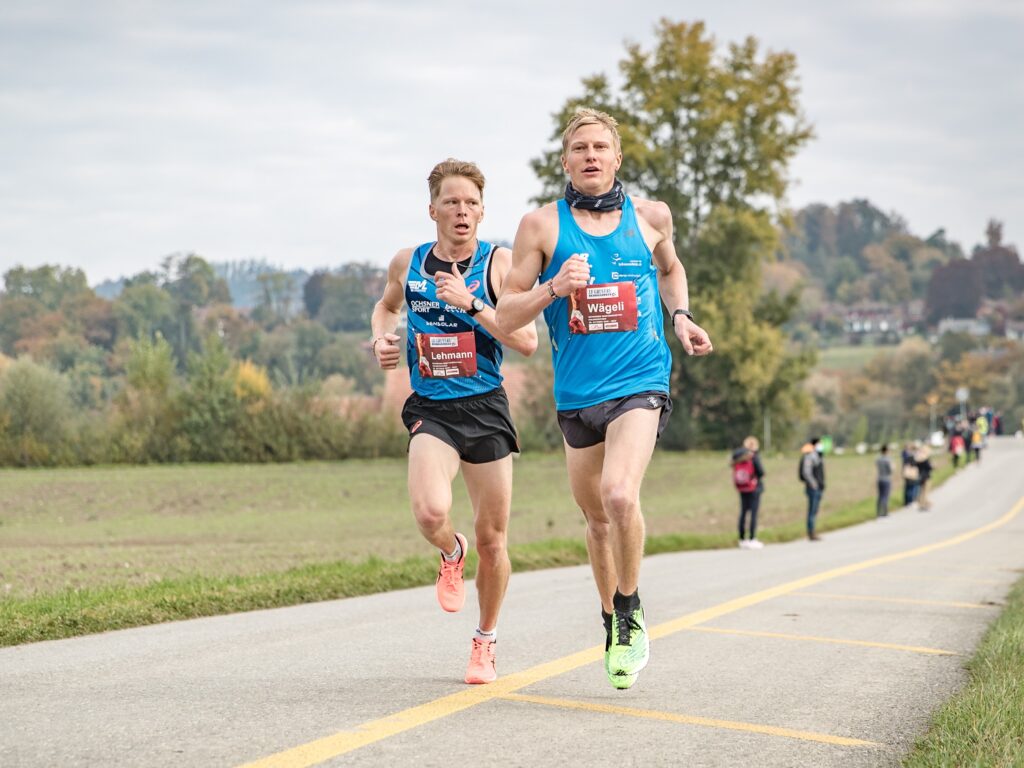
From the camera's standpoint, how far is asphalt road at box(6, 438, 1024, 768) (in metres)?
4.83

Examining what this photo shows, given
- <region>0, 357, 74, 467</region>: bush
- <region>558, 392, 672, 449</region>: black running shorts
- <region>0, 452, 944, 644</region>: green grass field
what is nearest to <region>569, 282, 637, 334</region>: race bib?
<region>558, 392, 672, 449</region>: black running shorts

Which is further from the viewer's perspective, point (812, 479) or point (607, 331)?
point (812, 479)

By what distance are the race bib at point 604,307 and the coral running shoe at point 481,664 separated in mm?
1582

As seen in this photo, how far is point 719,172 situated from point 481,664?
2020 inches

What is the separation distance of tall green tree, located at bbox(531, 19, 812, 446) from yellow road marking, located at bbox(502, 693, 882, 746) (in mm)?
48424

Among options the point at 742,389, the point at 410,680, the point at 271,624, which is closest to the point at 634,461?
the point at 410,680

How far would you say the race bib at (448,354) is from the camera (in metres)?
6.57

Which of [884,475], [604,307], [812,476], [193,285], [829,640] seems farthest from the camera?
[193,285]

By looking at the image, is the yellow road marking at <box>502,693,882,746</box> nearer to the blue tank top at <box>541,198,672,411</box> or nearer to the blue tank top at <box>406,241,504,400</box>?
the blue tank top at <box>541,198,672,411</box>

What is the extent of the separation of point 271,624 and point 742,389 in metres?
47.2

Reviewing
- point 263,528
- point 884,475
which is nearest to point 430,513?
point 263,528

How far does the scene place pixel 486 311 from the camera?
6.39 m

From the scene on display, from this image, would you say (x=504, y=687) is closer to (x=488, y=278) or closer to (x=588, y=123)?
(x=488, y=278)

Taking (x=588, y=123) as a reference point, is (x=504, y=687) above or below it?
below
